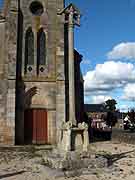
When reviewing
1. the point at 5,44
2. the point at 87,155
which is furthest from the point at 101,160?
the point at 5,44

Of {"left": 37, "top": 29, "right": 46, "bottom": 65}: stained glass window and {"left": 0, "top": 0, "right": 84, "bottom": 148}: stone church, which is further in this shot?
{"left": 37, "top": 29, "right": 46, "bottom": 65}: stained glass window

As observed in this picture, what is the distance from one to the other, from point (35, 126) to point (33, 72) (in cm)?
393

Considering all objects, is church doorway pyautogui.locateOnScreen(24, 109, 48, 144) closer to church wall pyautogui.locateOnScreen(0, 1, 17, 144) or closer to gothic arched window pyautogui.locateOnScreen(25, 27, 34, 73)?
church wall pyautogui.locateOnScreen(0, 1, 17, 144)

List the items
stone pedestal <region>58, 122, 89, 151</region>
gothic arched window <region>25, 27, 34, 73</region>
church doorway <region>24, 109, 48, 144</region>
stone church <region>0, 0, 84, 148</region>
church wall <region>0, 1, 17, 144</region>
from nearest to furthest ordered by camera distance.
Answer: stone pedestal <region>58, 122, 89, 151</region> → church wall <region>0, 1, 17, 144</region> → stone church <region>0, 0, 84, 148</region> → church doorway <region>24, 109, 48, 144</region> → gothic arched window <region>25, 27, 34, 73</region>

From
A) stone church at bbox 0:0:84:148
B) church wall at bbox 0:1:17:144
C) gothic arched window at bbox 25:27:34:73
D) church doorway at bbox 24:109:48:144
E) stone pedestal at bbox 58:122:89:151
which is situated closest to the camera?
stone pedestal at bbox 58:122:89:151

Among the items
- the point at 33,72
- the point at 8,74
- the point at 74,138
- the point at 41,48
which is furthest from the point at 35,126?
the point at 74,138

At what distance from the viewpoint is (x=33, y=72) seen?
2305 centimetres

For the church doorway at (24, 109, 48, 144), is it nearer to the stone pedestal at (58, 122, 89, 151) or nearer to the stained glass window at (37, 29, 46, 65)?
the stained glass window at (37, 29, 46, 65)

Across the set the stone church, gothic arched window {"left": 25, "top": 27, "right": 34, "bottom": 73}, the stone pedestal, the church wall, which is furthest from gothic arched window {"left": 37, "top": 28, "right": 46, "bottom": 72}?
the stone pedestal

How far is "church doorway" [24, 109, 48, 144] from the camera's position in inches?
892

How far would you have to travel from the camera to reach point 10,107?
2158 cm

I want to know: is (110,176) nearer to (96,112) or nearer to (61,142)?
(61,142)

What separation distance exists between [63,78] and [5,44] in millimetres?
4973

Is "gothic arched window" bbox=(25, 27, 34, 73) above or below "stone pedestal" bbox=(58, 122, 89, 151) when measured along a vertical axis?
above
